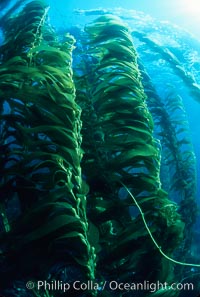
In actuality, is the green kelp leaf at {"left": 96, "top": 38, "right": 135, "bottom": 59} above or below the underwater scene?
above

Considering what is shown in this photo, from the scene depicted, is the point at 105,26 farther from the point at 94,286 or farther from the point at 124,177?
the point at 94,286

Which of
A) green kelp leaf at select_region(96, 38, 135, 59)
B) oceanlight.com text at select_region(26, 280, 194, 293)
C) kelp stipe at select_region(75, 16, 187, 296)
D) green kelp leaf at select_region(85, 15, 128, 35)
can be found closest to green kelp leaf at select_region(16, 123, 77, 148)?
kelp stipe at select_region(75, 16, 187, 296)

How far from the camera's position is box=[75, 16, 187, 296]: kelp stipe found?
227 cm

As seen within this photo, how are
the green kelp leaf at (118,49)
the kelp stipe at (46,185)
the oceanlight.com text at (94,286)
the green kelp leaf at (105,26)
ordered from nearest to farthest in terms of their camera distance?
1. the kelp stipe at (46,185)
2. the oceanlight.com text at (94,286)
3. the green kelp leaf at (118,49)
4. the green kelp leaf at (105,26)

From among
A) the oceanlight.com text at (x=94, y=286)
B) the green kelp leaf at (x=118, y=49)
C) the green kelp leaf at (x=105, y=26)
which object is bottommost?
the oceanlight.com text at (x=94, y=286)

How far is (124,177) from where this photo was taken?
7.88 feet

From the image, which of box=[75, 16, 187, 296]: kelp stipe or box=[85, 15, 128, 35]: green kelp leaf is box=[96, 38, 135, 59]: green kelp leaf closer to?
box=[75, 16, 187, 296]: kelp stipe

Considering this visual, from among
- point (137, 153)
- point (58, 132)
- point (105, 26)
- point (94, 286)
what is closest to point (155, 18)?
point (105, 26)

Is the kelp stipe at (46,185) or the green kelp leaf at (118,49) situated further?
the green kelp leaf at (118,49)

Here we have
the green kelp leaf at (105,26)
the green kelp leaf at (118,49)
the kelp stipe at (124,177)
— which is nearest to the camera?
the kelp stipe at (124,177)

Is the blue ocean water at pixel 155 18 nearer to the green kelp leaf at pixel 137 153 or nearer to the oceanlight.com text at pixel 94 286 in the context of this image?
the green kelp leaf at pixel 137 153

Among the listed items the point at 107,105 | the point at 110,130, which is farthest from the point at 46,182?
the point at 107,105

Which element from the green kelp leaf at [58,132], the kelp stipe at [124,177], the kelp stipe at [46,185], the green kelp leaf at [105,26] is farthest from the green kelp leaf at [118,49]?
the green kelp leaf at [58,132]

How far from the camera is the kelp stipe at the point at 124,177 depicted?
89.5 inches
